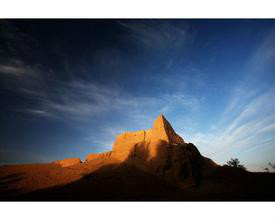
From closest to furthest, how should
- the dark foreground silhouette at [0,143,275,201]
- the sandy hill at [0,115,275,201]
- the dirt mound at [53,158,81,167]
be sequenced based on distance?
the dark foreground silhouette at [0,143,275,201] < the sandy hill at [0,115,275,201] < the dirt mound at [53,158,81,167]

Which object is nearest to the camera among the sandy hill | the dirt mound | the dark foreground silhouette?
the dark foreground silhouette

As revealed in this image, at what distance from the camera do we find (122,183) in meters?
21.9

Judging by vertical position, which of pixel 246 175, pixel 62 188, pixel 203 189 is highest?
pixel 246 175

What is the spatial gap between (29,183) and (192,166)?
71.6ft

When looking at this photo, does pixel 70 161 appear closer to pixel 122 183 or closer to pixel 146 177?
pixel 122 183

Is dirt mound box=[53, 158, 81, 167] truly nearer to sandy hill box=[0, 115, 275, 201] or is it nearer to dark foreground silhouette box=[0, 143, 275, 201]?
sandy hill box=[0, 115, 275, 201]

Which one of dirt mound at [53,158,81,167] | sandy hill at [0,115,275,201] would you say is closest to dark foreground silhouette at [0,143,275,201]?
sandy hill at [0,115,275,201]

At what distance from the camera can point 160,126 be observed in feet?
103

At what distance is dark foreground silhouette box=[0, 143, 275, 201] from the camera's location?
18.4 meters

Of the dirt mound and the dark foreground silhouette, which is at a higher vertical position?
the dirt mound

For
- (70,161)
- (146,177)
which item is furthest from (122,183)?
(70,161)

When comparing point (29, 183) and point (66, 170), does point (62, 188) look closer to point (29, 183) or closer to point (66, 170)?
point (29, 183)

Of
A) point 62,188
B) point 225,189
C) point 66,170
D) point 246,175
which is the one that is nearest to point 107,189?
point 62,188

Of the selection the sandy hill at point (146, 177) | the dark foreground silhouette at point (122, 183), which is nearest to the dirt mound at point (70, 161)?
the sandy hill at point (146, 177)
